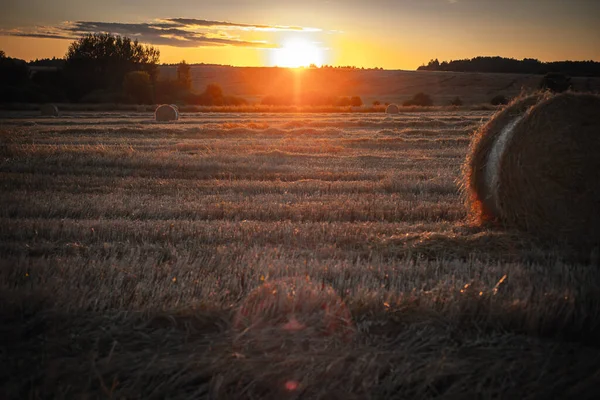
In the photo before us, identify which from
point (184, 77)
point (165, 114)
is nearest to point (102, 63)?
point (184, 77)

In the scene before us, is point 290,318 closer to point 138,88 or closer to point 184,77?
point 138,88

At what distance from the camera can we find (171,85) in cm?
5497

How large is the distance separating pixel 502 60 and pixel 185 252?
10295cm

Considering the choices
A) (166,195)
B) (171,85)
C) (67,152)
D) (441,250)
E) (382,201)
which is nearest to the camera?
(441,250)

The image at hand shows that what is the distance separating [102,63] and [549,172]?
6084cm

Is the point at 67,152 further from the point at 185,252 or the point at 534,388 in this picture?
the point at 534,388

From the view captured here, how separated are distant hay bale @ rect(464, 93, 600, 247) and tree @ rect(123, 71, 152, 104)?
1947 inches

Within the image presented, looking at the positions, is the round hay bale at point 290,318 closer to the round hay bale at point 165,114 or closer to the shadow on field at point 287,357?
the shadow on field at point 287,357

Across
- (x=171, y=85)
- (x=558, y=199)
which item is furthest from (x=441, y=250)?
(x=171, y=85)

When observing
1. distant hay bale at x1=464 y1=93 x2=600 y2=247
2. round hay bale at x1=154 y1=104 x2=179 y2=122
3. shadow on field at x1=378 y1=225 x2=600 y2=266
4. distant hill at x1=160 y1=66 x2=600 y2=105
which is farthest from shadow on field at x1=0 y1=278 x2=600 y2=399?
distant hill at x1=160 y1=66 x2=600 y2=105

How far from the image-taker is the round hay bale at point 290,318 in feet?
9.82

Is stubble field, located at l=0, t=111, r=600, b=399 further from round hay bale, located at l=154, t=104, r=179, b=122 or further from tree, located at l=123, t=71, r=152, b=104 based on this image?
tree, located at l=123, t=71, r=152, b=104

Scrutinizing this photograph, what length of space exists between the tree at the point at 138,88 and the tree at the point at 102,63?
2.77 meters

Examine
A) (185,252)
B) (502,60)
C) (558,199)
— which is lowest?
(185,252)
